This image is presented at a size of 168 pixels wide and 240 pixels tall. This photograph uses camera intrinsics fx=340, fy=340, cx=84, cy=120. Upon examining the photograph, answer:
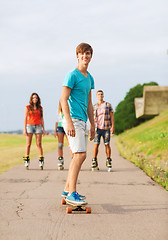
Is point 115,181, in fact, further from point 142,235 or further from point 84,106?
point 142,235

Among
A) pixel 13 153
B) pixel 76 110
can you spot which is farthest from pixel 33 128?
pixel 13 153

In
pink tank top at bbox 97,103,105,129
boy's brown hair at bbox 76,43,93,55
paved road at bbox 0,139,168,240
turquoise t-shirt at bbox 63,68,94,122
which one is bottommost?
paved road at bbox 0,139,168,240

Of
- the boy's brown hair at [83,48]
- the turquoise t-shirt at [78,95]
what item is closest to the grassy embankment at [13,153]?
the turquoise t-shirt at [78,95]

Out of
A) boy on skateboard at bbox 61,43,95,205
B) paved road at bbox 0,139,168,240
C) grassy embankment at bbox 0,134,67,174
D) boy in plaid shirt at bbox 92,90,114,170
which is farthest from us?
grassy embankment at bbox 0,134,67,174

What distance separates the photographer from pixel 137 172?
29.1ft

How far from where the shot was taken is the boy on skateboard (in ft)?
15.5

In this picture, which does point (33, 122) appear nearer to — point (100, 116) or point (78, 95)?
point (100, 116)

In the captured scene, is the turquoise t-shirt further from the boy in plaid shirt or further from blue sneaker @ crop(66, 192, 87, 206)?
the boy in plaid shirt

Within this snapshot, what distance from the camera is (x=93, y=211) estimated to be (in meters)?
4.75

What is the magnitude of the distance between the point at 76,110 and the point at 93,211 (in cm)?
144

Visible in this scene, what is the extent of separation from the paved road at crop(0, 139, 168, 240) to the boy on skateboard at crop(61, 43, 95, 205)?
0.45m

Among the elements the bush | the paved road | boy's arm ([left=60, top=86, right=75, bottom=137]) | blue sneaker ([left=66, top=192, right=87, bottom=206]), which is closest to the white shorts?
boy's arm ([left=60, top=86, right=75, bottom=137])

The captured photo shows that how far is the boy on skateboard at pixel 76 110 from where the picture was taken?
471 centimetres

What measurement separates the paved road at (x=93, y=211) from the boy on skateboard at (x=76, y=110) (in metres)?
0.45
